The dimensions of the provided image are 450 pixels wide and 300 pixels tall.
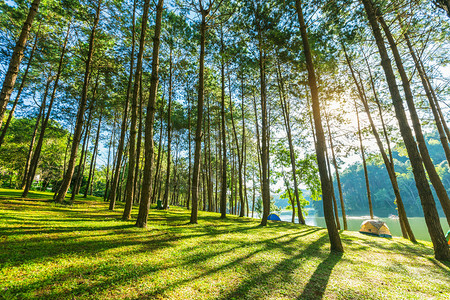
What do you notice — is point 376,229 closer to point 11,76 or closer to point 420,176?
point 420,176

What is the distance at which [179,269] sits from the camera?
3775 mm

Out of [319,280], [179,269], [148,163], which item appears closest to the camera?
[179,269]

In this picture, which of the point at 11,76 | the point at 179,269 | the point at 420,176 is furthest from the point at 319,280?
the point at 11,76

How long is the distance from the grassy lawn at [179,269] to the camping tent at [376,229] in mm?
6717

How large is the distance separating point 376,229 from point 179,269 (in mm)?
14266

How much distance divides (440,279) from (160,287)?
22.2 feet

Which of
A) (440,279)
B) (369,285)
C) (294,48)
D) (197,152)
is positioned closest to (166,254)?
(369,285)

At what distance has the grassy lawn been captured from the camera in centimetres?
279

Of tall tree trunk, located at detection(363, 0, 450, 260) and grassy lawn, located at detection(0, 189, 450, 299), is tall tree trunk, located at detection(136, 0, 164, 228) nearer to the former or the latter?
grassy lawn, located at detection(0, 189, 450, 299)

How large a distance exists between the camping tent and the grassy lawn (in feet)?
22.0

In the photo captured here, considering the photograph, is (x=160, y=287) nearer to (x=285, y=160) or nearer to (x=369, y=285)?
(x=369, y=285)

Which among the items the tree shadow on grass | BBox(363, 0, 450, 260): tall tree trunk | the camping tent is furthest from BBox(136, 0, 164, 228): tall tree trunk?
the camping tent

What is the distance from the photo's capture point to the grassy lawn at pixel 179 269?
2.79m

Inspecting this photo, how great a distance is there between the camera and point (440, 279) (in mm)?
4461
